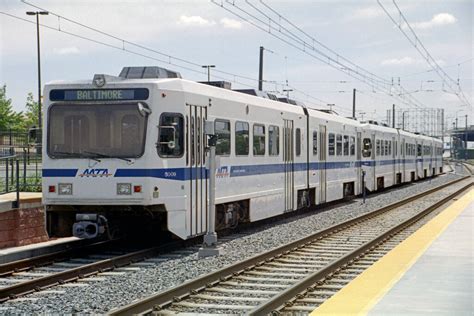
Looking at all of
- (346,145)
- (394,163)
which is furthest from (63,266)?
(394,163)

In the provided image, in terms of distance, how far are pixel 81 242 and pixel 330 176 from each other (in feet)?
38.7

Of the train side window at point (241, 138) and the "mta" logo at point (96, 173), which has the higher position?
the train side window at point (241, 138)

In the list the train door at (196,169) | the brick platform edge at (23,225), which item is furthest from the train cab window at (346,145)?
the brick platform edge at (23,225)

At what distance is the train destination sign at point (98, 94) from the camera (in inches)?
523

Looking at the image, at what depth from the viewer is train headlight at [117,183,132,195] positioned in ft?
43.3

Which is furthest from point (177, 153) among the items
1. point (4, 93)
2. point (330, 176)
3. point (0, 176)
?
point (4, 93)

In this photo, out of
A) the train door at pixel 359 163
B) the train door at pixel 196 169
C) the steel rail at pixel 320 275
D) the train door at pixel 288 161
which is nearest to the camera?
the steel rail at pixel 320 275

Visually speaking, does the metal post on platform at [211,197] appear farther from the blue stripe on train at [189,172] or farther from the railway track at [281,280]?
the railway track at [281,280]

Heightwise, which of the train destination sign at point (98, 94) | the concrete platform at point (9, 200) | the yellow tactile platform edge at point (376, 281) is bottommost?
the yellow tactile platform edge at point (376, 281)

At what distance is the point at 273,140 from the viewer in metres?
18.9

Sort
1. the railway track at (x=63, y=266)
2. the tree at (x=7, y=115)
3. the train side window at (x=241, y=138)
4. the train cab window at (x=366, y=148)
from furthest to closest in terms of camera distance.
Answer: the tree at (x=7, y=115), the train cab window at (x=366, y=148), the train side window at (x=241, y=138), the railway track at (x=63, y=266)

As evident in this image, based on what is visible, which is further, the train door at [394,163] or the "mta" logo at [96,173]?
Result: the train door at [394,163]

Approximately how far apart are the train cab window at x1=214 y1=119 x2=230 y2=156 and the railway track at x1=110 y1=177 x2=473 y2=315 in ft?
7.93

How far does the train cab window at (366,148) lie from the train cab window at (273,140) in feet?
41.6
